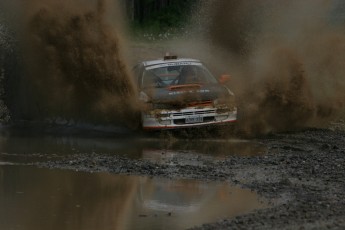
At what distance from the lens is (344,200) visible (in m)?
11.1

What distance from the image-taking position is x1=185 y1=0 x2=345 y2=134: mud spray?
19.6 metres

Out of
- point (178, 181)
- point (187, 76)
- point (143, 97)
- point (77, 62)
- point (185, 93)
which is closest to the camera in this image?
point (178, 181)

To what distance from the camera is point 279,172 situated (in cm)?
1357

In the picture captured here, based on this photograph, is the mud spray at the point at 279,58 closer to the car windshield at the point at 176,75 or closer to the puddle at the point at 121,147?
the car windshield at the point at 176,75

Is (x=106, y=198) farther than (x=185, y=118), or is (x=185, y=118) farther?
(x=185, y=118)

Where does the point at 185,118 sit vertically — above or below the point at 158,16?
above

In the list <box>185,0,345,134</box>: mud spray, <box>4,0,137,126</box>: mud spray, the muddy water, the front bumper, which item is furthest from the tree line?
the muddy water

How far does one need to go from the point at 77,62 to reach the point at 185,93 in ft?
10.5

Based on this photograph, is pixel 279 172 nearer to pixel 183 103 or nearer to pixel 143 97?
pixel 183 103

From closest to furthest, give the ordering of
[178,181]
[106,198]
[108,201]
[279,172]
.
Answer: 1. [108,201]
2. [106,198]
3. [178,181]
4. [279,172]

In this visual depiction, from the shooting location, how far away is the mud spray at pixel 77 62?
19406 mm

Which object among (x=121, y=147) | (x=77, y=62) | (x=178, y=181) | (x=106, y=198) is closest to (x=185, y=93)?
(x=121, y=147)

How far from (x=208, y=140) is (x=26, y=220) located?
309 inches

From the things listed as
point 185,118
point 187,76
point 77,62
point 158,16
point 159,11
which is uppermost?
point 77,62
